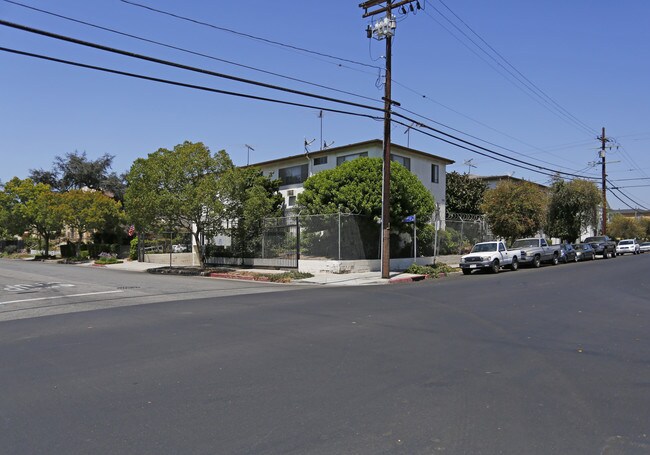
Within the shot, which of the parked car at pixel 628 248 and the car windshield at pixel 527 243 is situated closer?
the car windshield at pixel 527 243

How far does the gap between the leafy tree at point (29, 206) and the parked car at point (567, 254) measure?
42933 millimetres

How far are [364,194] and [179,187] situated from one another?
10.1 m

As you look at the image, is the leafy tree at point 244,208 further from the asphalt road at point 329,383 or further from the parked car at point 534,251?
the asphalt road at point 329,383

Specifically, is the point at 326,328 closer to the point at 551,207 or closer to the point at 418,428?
the point at 418,428

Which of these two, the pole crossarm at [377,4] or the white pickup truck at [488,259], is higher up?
the pole crossarm at [377,4]

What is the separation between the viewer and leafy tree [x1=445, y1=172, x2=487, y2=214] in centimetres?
4197

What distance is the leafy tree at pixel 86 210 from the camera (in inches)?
1725

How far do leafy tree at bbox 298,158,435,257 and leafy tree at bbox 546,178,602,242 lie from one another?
21.9 meters

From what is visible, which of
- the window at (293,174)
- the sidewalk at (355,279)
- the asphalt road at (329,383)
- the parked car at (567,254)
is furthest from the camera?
the window at (293,174)

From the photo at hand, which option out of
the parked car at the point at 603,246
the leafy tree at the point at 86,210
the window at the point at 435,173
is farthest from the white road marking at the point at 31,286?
the parked car at the point at 603,246

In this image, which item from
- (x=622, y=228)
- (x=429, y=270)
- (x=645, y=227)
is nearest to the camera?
(x=429, y=270)

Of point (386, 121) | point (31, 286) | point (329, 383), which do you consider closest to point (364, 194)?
point (386, 121)

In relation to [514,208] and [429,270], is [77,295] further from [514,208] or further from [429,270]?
[514,208]

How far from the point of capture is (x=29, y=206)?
4853 cm
